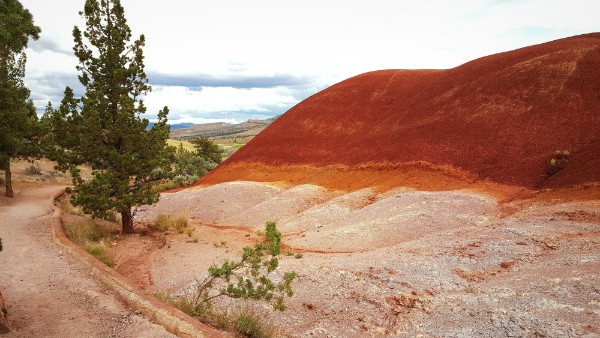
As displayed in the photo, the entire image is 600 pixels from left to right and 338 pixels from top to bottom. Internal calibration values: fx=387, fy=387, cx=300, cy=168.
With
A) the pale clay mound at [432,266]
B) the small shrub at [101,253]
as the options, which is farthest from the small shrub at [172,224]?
the small shrub at [101,253]

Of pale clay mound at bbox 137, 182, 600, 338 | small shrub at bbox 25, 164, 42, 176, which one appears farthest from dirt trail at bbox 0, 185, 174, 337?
small shrub at bbox 25, 164, 42, 176

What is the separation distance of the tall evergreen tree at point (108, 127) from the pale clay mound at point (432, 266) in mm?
3255

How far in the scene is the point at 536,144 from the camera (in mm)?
21062

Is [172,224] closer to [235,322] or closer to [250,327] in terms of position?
[235,322]

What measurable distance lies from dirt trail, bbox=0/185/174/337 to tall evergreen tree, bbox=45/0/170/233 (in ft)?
8.47

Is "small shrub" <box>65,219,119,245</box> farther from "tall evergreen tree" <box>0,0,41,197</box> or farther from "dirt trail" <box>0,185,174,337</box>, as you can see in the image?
"tall evergreen tree" <box>0,0,41,197</box>

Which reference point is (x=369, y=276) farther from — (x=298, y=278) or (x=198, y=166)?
(x=198, y=166)

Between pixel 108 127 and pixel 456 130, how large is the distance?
20.2 m

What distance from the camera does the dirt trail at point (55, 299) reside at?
248 inches

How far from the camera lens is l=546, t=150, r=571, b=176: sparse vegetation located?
18625 millimetres

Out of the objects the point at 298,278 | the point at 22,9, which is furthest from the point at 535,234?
the point at 22,9

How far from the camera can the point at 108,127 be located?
14812mm

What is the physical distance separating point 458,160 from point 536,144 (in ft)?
13.2

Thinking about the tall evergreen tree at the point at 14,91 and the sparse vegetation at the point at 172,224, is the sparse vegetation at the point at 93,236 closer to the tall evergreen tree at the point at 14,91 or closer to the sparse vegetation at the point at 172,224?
the sparse vegetation at the point at 172,224
